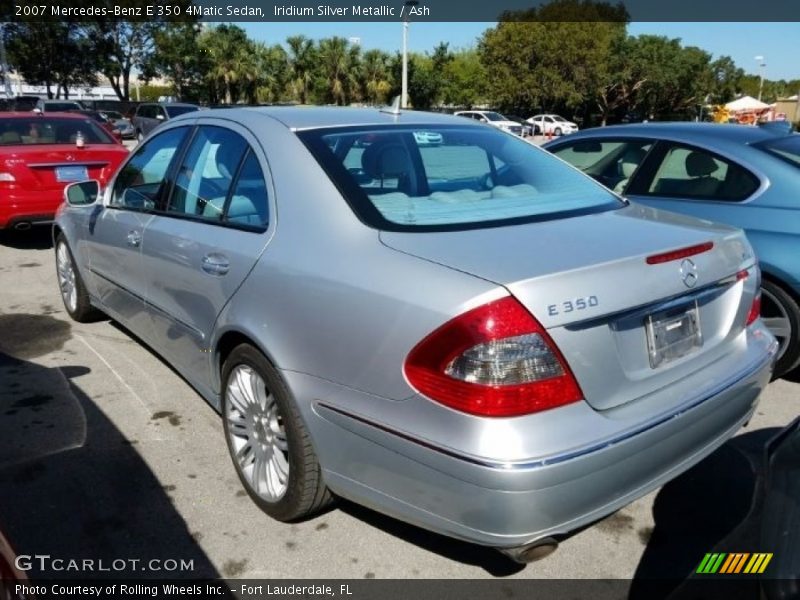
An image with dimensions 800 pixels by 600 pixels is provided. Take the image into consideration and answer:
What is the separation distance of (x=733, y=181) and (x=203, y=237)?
3153mm

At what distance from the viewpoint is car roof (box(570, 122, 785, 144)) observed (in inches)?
171

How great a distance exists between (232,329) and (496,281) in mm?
1253

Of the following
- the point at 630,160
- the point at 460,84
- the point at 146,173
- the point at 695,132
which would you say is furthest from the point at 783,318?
the point at 460,84

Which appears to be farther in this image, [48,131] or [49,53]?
[49,53]

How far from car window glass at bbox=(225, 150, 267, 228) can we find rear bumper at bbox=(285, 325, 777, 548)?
2.44 ft

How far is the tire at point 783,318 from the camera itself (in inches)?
150

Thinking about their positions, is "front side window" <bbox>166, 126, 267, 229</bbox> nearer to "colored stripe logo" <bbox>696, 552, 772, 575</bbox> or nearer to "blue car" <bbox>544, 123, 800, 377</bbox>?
"colored stripe logo" <bbox>696, 552, 772, 575</bbox>

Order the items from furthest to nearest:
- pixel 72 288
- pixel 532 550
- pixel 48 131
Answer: pixel 48 131 → pixel 72 288 → pixel 532 550

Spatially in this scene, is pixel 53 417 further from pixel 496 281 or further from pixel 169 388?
pixel 496 281

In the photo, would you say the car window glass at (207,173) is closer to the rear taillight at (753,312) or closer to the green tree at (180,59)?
the rear taillight at (753,312)

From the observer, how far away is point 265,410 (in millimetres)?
2729

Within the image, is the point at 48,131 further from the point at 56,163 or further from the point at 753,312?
the point at 753,312

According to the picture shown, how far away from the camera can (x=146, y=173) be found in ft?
13.0

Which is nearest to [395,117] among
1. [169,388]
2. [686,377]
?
[686,377]
